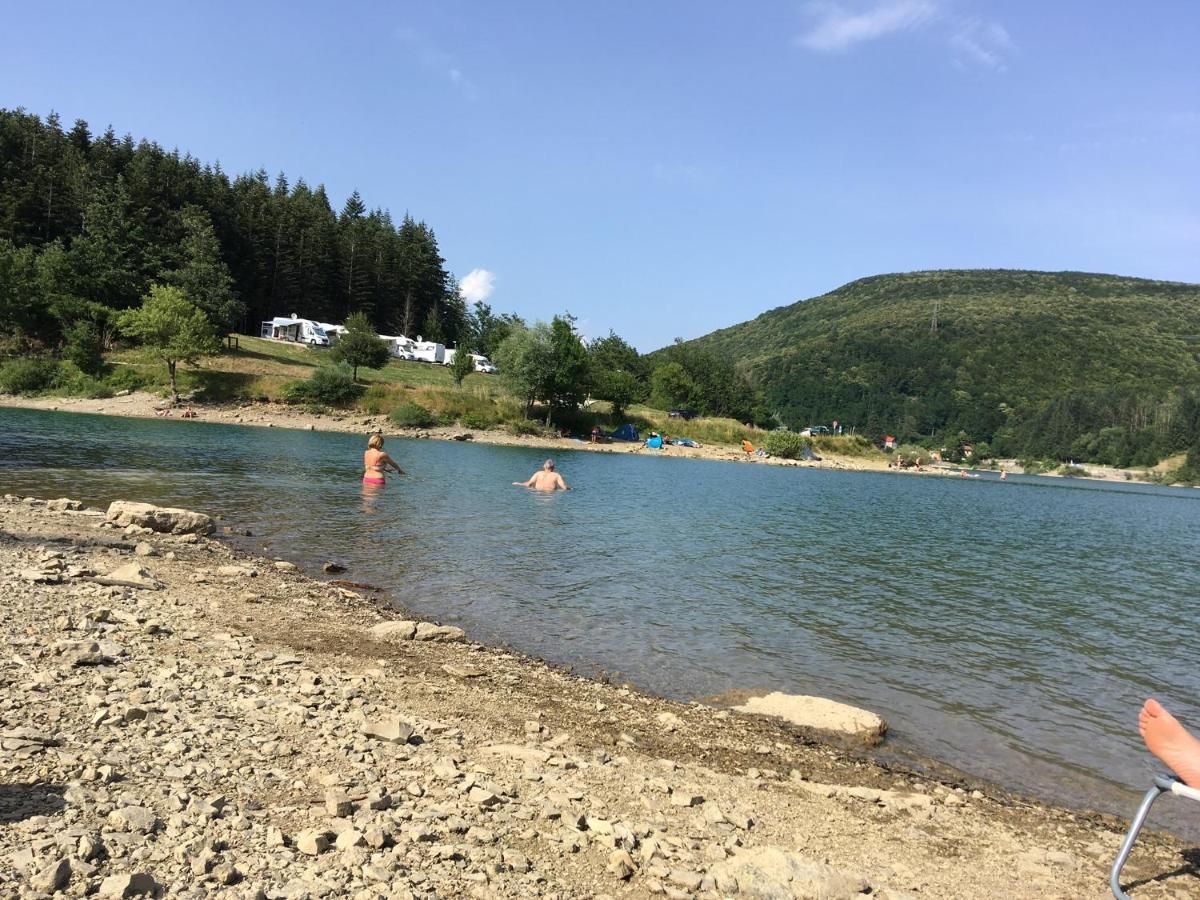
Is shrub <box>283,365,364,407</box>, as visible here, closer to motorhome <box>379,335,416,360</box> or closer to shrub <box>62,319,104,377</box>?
shrub <box>62,319,104,377</box>

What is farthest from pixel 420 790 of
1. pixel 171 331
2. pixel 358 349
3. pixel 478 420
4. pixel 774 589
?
pixel 358 349

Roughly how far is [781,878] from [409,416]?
2610 inches

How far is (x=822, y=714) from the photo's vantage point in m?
8.44

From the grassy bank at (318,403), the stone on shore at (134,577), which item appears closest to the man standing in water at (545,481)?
the stone on shore at (134,577)

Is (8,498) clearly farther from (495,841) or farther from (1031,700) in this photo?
(1031,700)

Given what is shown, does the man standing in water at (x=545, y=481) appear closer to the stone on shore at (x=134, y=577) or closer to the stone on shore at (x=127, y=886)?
the stone on shore at (x=134, y=577)

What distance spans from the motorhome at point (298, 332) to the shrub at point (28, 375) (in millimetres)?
32820

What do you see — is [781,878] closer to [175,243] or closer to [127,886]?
[127,886]

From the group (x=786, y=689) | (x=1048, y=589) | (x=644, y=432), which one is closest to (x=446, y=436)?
(x=644, y=432)

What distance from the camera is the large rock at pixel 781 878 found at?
14.8 feet

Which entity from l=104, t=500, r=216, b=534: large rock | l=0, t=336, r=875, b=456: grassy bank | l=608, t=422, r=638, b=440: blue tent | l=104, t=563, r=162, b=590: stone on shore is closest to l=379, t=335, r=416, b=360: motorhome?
l=0, t=336, r=875, b=456: grassy bank

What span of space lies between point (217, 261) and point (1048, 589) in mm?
93124

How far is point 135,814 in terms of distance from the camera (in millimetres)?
4168

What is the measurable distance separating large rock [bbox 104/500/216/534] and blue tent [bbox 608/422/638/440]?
6793cm
